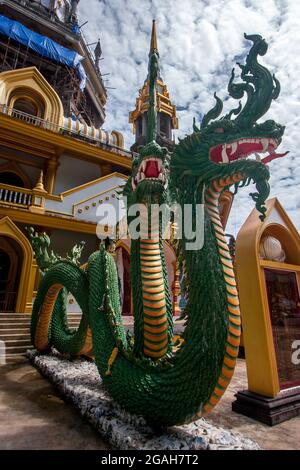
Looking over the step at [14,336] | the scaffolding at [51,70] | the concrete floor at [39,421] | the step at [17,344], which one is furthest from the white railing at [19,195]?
the scaffolding at [51,70]

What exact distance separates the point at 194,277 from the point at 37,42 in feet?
56.4

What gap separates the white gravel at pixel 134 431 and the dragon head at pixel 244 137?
166 cm

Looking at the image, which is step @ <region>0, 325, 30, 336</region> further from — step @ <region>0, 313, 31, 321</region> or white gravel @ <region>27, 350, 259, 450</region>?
white gravel @ <region>27, 350, 259, 450</region>

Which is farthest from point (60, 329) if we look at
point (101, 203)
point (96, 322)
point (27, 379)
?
point (101, 203)

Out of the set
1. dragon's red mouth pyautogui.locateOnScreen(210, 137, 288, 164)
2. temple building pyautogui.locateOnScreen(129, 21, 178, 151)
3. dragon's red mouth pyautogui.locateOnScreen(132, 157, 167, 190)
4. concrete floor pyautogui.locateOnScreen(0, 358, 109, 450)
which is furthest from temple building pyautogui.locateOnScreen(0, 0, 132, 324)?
dragon's red mouth pyautogui.locateOnScreen(210, 137, 288, 164)

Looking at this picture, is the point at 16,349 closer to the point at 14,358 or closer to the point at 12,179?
the point at 14,358

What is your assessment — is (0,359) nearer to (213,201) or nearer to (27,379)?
(27,379)

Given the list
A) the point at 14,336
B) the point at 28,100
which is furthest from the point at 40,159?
the point at 14,336

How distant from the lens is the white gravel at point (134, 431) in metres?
1.93

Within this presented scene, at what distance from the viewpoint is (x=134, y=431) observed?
2.14 meters

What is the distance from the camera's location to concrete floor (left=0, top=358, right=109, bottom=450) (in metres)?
2.23

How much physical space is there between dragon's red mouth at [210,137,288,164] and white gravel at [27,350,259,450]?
2012mm

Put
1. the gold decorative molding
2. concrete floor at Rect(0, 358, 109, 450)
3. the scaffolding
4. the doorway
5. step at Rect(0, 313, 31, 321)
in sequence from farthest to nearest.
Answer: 1. the scaffolding
2. the gold decorative molding
3. the doorway
4. step at Rect(0, 313, 31, 321)
5. concrete floor at Rect(0, 358, 109, 450)

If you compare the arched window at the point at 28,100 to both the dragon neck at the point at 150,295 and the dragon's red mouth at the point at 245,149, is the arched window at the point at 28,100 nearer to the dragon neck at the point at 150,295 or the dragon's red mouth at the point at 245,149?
the dragon neck at the point at 150,295
